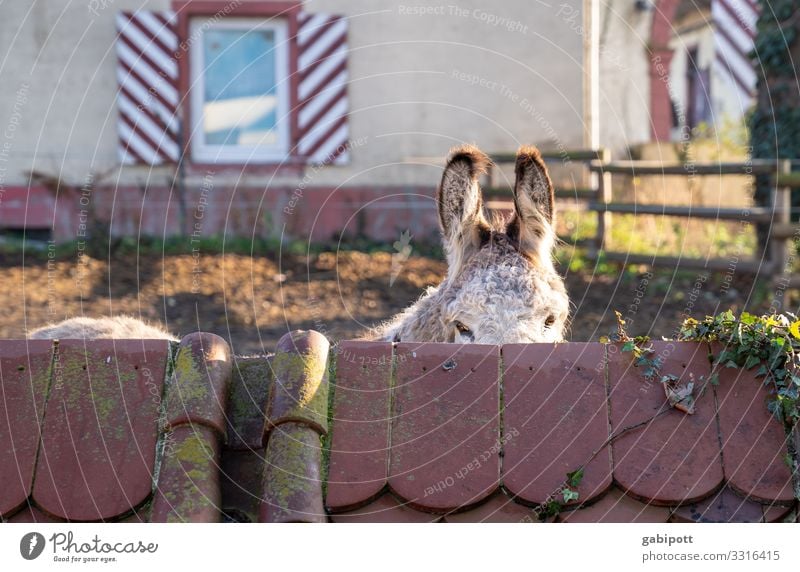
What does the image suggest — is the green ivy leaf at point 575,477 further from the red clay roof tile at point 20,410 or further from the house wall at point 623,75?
the house wall at point 623,75

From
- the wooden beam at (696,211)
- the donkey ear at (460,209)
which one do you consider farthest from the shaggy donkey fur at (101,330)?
the wooden beam at (696,211)

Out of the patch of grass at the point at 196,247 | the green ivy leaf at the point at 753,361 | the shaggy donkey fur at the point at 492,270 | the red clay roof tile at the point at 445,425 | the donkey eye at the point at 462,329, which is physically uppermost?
the patch of grass at the point at 196,247

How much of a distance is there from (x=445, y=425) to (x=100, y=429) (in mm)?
877

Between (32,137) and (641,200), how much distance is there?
9024mm

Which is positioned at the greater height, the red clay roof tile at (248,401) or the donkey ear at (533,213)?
the donkey ear at (533,213)

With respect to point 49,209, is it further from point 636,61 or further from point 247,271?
point 636,61

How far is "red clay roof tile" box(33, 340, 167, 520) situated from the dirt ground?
5.95m

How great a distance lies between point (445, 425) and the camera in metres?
2.54

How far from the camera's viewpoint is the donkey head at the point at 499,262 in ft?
13.8

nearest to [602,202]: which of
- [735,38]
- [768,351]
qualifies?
[768,351]

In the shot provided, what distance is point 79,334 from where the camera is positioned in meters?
5.51

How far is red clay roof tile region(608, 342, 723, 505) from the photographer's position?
8.14ft
